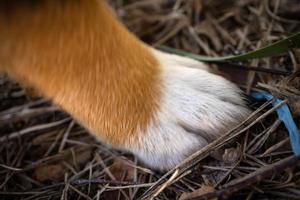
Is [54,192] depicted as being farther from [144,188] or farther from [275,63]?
[275,63]

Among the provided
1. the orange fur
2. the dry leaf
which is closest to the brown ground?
the dry leaf

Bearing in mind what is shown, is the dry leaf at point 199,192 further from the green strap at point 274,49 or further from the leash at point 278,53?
the green strap at point 274,49

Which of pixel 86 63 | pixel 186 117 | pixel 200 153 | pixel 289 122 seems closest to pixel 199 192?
pixel 200 153

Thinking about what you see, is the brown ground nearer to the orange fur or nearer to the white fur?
the white fur

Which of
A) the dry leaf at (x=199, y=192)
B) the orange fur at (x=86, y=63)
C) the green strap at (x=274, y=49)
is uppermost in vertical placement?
the orange fur at (x=86, y=63)

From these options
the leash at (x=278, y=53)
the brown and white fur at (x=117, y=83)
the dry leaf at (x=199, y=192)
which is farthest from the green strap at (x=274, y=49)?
the dry leaf at (x=199, y=192)

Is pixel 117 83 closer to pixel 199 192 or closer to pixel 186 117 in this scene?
pixel 186 117

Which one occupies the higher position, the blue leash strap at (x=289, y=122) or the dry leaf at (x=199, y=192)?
the blue leash strap at (x=289, y=122)
